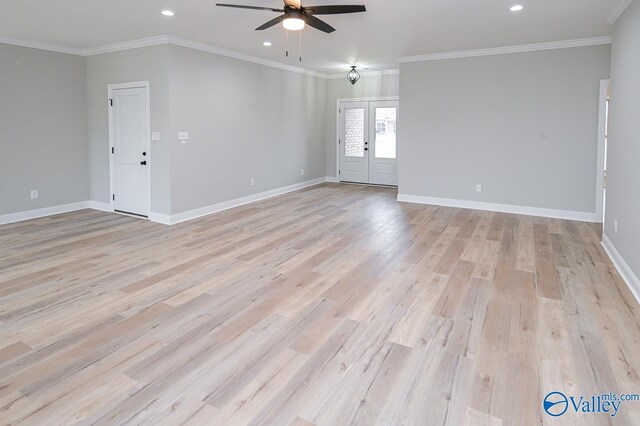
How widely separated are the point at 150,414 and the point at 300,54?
649cm

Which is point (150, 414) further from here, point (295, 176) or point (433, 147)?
point (295, 176)

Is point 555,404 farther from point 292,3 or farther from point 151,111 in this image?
point 151,111

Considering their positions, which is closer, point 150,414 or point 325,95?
point 150,414

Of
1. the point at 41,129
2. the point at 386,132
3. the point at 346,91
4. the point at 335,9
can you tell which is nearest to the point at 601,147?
the point at 386,132

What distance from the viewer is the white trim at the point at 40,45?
582 centimetres

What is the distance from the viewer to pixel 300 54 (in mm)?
7242

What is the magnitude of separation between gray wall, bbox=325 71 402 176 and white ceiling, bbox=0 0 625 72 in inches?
95.5

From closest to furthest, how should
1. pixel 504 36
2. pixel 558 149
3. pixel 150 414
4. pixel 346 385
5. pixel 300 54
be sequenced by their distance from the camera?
pixel 150 414
pixel 346 385
pixel 504 36
pixel 558 149
pixel 300 54

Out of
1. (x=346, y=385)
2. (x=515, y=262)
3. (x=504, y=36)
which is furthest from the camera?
(x=504, y=36)

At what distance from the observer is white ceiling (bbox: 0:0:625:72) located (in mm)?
4391

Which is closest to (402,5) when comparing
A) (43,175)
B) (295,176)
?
(295,176)

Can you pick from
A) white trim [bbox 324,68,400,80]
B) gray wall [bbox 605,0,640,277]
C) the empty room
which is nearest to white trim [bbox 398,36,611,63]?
the empty room

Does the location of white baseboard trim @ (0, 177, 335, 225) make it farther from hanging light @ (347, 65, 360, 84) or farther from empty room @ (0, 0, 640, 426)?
hanging light @ (347, 65, 360, 84)

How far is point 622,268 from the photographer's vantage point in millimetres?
3908
